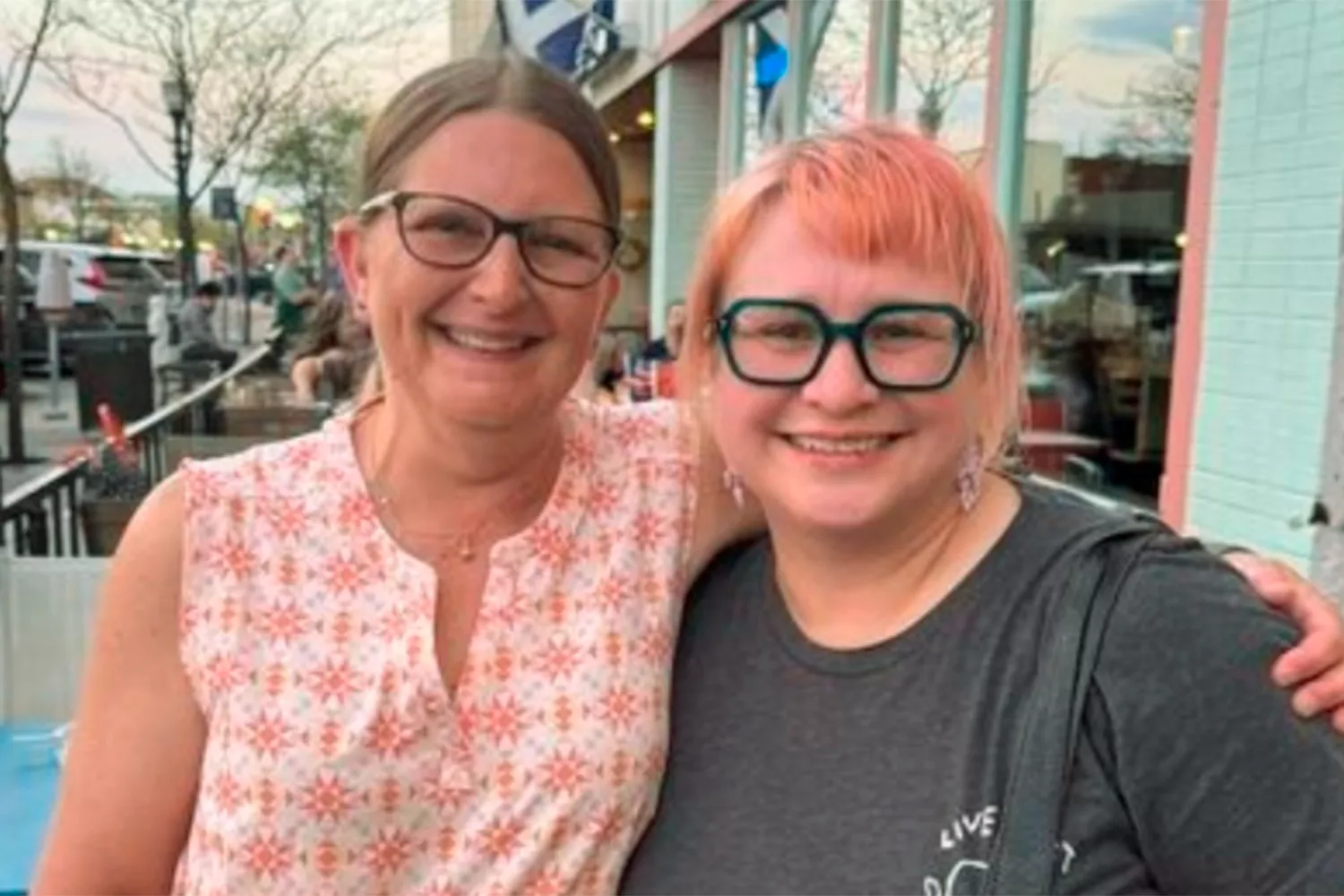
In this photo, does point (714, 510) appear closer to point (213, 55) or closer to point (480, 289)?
point (480, 289)

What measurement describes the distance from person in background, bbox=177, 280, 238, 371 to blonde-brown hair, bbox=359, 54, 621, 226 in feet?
40.0

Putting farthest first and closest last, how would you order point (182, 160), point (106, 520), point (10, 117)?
point (182, 160) < point (10, 117) < point (106, 520)

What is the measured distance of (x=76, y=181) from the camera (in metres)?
21.4

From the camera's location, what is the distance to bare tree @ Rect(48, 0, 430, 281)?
11164 millimetres

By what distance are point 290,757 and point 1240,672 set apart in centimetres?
80

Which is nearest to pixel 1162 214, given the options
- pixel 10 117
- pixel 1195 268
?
pixel 1195 268

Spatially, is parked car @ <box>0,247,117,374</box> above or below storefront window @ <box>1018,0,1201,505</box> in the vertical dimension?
below

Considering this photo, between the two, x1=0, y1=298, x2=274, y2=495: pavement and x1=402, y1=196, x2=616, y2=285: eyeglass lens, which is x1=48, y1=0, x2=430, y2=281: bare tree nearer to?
x1=0, y1=298, x2=274, y2=495: pavement

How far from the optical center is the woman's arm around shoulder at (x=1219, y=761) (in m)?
1.02

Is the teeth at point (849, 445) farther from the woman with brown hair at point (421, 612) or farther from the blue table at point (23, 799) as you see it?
the blue table at point (23, 799)

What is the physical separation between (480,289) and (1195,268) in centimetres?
226

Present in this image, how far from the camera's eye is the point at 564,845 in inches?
51.3

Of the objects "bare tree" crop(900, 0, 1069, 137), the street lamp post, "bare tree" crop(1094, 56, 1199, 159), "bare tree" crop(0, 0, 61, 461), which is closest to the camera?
"bare tree" crop(1094, 56, 1199, 159)

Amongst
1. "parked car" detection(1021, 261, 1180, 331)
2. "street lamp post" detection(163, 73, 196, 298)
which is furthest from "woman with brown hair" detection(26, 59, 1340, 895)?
"street lamp post" detection(163, 73, 196, 298)
